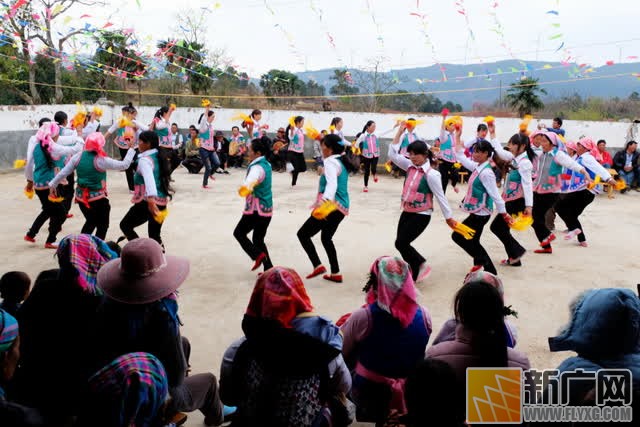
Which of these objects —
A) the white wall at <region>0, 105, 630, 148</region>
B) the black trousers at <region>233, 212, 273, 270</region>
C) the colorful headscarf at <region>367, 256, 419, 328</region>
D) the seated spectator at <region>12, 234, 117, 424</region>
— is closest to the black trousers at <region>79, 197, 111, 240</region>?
the black trousers at <region>233, 212, 273, 270</region>

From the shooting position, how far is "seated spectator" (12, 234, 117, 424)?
96.7 inches

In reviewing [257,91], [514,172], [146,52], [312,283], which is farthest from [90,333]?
[257,91]

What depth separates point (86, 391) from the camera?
2.21 metres

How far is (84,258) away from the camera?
117 inches

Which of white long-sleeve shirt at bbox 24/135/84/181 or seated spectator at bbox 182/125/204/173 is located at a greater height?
white long-sleeve shirt at bbox 24/135/84/181

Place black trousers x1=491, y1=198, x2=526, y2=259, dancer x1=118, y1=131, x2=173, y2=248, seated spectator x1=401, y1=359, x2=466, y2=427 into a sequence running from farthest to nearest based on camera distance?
black trousers x1=491, y1=198, x2=526, y2=259 → dancer x1=118, y1=131, x2=173, y2=248 → seated spectator x1=401, y1=359, x2=466, y2=427

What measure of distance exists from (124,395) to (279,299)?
0.73m

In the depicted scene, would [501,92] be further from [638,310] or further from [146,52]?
[638,310]

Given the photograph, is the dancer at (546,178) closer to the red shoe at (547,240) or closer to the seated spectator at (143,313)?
the red shoe at (547,240)

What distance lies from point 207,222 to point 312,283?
3348 millimetres

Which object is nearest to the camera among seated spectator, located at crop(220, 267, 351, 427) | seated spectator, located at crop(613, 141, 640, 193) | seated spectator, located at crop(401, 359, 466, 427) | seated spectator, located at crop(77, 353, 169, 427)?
seated spectator, located at crop(401, 359, 466, 427)

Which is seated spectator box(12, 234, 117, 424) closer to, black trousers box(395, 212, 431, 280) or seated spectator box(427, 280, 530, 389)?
seated spectator box(427, 280, 530, 389)

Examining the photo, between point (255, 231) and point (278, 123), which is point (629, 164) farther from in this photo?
point (255, 231)

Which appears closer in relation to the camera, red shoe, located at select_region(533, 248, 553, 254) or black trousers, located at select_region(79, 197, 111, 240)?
black trousers, located at select_region(79, 197, 111, 240)
